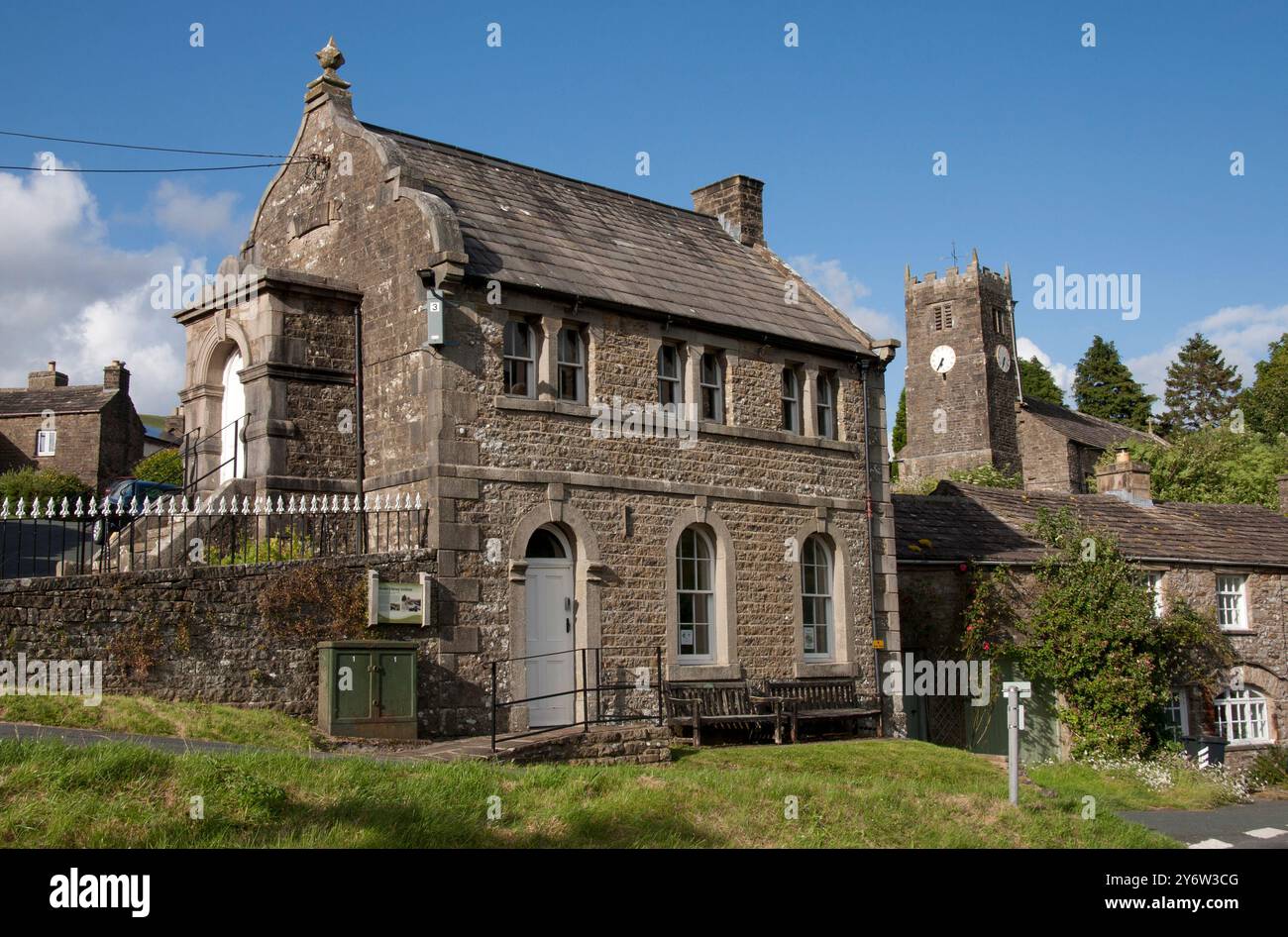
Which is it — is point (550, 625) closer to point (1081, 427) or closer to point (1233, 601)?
point (1233, 601)

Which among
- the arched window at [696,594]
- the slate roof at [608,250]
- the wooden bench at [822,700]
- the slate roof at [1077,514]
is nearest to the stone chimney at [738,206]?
the slate roof at [608,250]

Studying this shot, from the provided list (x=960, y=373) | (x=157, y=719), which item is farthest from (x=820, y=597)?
(x=960, y=373)

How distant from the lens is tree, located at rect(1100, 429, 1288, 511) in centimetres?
4256

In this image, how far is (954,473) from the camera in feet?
202

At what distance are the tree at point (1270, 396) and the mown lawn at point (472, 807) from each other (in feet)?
185

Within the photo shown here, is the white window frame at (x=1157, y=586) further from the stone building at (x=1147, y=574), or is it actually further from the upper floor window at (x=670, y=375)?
the upper floor window at (x=670, y=375)

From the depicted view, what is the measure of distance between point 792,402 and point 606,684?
635 cm

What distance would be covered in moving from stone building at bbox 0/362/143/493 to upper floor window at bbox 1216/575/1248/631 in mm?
43179

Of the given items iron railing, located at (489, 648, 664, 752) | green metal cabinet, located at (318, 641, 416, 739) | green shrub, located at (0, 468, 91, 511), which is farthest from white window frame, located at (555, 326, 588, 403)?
green shrub, located at (0, 468, 91, 511)

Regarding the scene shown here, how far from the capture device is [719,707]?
63.1 ft
